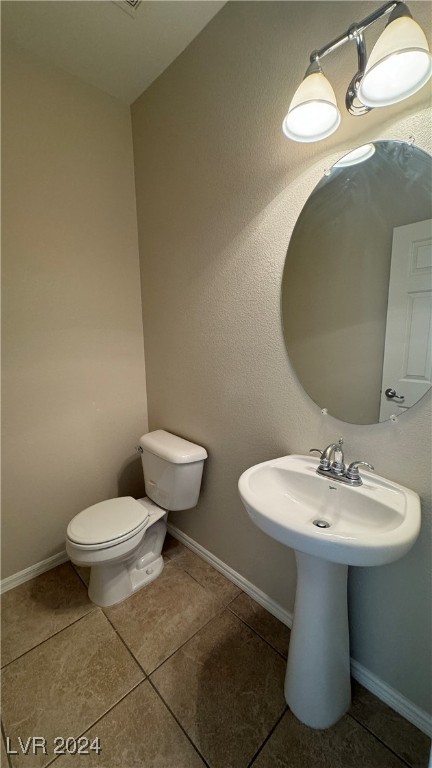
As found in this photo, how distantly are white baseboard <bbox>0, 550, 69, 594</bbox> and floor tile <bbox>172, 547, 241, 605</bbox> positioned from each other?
67cm

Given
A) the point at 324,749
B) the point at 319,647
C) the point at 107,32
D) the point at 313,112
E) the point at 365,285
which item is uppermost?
the point at 107,32

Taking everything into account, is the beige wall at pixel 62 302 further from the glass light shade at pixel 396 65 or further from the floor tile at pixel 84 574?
the glass light shade at pixel 396 65

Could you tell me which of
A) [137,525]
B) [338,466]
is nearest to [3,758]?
[137,525]

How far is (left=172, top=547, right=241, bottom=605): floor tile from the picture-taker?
4.64 feet

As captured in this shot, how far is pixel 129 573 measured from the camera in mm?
1419

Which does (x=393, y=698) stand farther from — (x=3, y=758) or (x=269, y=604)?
(x=3, y=758)

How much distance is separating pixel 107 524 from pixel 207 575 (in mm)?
646

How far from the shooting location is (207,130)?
1251 mm

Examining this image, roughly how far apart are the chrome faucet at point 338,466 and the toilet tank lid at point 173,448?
2.18ft

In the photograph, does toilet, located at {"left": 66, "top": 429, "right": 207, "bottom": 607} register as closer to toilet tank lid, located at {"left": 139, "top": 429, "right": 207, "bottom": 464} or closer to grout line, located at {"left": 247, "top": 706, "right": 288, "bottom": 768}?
toilet tank lid, located at {"left": 139, "top": 429, "right": 207, "bottom": 464}

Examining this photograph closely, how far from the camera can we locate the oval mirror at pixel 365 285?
0.79 meters

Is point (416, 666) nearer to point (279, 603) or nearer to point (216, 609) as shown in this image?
point (279, 603)

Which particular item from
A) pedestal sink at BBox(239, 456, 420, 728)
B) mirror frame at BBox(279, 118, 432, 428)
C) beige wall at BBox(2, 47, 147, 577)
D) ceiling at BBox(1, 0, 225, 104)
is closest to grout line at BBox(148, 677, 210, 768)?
pedestal sink at BBox(239, 456, 420, 728)

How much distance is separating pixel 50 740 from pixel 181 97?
261 cm
